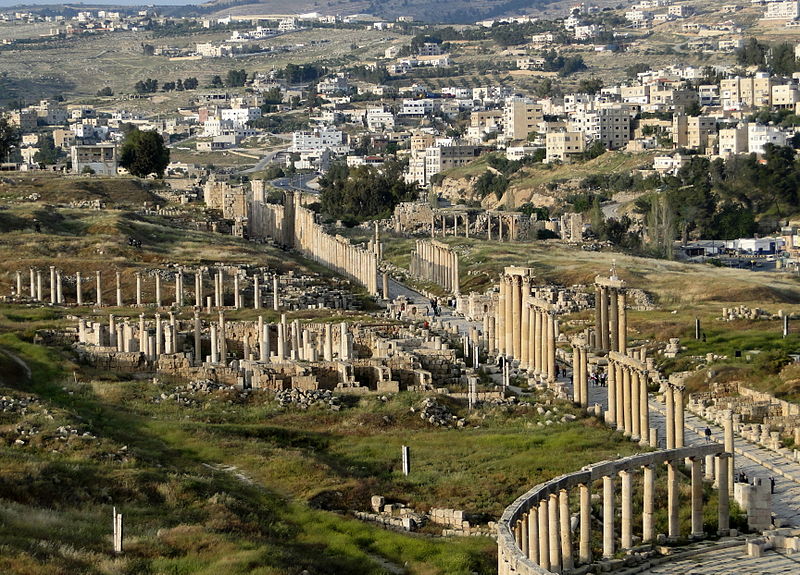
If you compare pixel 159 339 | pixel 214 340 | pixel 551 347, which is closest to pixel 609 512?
pixel 551 347

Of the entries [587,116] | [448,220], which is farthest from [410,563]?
[587,116]

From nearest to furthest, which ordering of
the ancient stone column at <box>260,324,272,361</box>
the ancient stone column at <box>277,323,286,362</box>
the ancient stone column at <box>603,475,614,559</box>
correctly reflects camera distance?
the ancient stone column at <box>603,475,614,559</box>
the ancient stone column at <box>277,323,286,362</box>
the ancient stone column at <box>260,324,272,361</box>

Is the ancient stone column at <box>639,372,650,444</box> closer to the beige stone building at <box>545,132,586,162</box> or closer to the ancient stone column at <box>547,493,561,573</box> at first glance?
the ancient stone column at <box>547,493,561,573</box>

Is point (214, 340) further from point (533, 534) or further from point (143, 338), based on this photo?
point (533, 534)

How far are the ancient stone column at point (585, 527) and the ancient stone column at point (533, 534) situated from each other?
1736mm

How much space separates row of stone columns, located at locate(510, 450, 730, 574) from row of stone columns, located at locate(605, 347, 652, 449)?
5516 millimetres

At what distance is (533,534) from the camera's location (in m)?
33.3

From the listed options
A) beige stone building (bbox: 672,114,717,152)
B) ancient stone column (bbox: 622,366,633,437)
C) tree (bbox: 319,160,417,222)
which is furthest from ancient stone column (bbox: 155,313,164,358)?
beige stone building (bbox: 672,114,717,152)

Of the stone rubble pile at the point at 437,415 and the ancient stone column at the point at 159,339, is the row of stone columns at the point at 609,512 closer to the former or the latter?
the stone rubble pile at the point at 437,415

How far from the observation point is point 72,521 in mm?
33281

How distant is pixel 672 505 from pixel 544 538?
4.73 m

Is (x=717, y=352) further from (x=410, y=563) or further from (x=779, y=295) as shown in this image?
(x=410, y=563)

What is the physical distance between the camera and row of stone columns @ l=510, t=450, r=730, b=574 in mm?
33469

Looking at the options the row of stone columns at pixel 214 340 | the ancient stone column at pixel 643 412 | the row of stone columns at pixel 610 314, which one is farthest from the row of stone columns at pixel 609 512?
the row of stone columns at pixel 214 340
